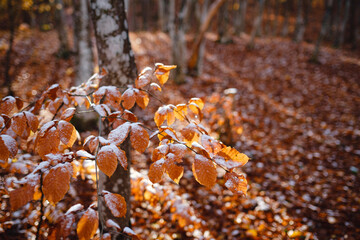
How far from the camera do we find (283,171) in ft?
14.3

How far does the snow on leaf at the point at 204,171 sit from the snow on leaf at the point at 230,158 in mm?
89

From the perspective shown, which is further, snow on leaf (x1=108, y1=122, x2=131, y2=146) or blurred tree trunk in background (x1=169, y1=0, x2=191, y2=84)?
blurred tree trunk in background (x1=169, y1=0, x2=191, y2=84)

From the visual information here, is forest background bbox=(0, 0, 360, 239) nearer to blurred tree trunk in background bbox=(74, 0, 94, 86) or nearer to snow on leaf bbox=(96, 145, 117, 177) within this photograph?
blurred tree trunk in background bbox=(74, 0, 94, 86)

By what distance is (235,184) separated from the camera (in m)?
1.10

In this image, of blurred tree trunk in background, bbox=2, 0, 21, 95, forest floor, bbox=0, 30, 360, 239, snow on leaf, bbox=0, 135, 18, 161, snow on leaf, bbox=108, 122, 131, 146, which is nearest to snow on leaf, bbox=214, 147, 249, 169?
snow on leaf, bbox=108, 122, 131, 146

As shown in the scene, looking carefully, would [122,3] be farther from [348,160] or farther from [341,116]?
[341,116]

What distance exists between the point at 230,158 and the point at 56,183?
937mm

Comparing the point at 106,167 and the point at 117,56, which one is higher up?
the point at 117,56

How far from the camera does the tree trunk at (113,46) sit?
1.78 meters

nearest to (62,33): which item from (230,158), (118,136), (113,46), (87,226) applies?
(113,46)

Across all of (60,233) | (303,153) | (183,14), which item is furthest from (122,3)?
(183,14)

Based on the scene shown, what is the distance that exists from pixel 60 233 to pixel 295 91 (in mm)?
9322

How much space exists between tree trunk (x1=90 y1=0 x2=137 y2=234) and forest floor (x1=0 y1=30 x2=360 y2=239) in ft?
2.51

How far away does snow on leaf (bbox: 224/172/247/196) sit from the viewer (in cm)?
108
